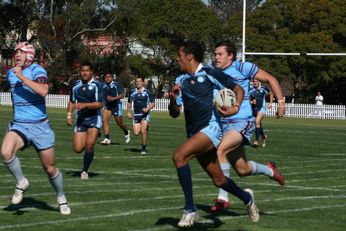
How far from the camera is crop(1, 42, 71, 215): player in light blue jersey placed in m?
10.7

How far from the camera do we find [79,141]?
16.4 metres

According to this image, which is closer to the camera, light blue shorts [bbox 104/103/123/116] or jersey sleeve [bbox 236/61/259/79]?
jersey sleeve [bbox 236/61/259/79]

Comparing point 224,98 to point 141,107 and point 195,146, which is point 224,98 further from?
point 141,107

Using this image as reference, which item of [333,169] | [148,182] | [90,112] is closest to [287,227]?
[148,182]

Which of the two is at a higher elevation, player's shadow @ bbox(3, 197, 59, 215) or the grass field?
player's shadow @ bbox(3, 197, 59, 215)

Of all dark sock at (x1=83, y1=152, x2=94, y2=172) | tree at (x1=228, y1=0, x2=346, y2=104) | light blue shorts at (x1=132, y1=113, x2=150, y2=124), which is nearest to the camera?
dark sock at (x1=83, y1=152, x2=94, y2=172)

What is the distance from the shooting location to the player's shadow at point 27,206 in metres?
11.0

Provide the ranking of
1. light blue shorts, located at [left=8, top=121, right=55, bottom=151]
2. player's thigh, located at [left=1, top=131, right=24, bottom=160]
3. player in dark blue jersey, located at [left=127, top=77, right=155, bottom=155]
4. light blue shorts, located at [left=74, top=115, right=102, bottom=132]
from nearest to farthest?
player's thigh, located at [left=1, top=131, right=24, bottom=160]
light blue shorts, located at [left=8, top=121, right=55, bottom=151]
light blue shorts, located at [left=74, top=115, right=102, bottom=132]
player in dark blue jersey, located at [left=127, top=77, right=155, bottom=155]

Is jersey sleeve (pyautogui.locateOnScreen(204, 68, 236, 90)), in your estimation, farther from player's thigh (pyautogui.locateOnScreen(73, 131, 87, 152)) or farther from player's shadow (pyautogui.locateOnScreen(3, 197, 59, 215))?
player's thigh (pyautogui.locateOnScreen(73, 131, 87, 152))

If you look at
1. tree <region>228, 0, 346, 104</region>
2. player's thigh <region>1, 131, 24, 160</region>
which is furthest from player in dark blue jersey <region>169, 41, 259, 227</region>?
tree <region>228, 0, 346, 104</region>

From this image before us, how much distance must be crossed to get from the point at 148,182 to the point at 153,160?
492cm

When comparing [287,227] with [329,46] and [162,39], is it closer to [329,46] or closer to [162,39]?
[329,46]

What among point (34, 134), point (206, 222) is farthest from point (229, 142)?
point (34, 134)

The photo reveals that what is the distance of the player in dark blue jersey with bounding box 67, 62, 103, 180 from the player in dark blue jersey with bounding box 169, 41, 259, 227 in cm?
594
